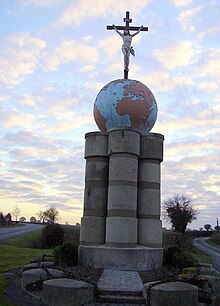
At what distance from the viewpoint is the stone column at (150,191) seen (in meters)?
13.9

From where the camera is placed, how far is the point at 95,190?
1432cm

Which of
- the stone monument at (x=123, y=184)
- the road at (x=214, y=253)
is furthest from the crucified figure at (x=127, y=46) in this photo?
the road at (x=214, y=253)

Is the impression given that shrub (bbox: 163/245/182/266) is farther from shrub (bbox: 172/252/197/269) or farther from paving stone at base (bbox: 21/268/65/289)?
paving stone at base (bbox: 21/268/65/289)

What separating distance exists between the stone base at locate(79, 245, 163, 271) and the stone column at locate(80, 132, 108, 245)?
66 cm

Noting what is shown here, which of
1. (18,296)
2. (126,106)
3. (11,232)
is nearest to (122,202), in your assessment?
(126,106)

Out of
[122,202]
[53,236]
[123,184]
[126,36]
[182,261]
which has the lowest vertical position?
[182,261]

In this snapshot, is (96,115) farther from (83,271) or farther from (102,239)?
(83,271)

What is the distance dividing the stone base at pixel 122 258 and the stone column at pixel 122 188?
0.34m

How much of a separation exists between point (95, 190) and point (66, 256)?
2.63 metres

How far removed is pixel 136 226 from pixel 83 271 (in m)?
2.59

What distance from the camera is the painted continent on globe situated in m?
14.4

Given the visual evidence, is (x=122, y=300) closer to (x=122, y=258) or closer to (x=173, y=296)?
(x=173, y=296)

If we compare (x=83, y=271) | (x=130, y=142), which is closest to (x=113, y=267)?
(x=83, y=271)

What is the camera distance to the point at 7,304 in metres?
8.85
